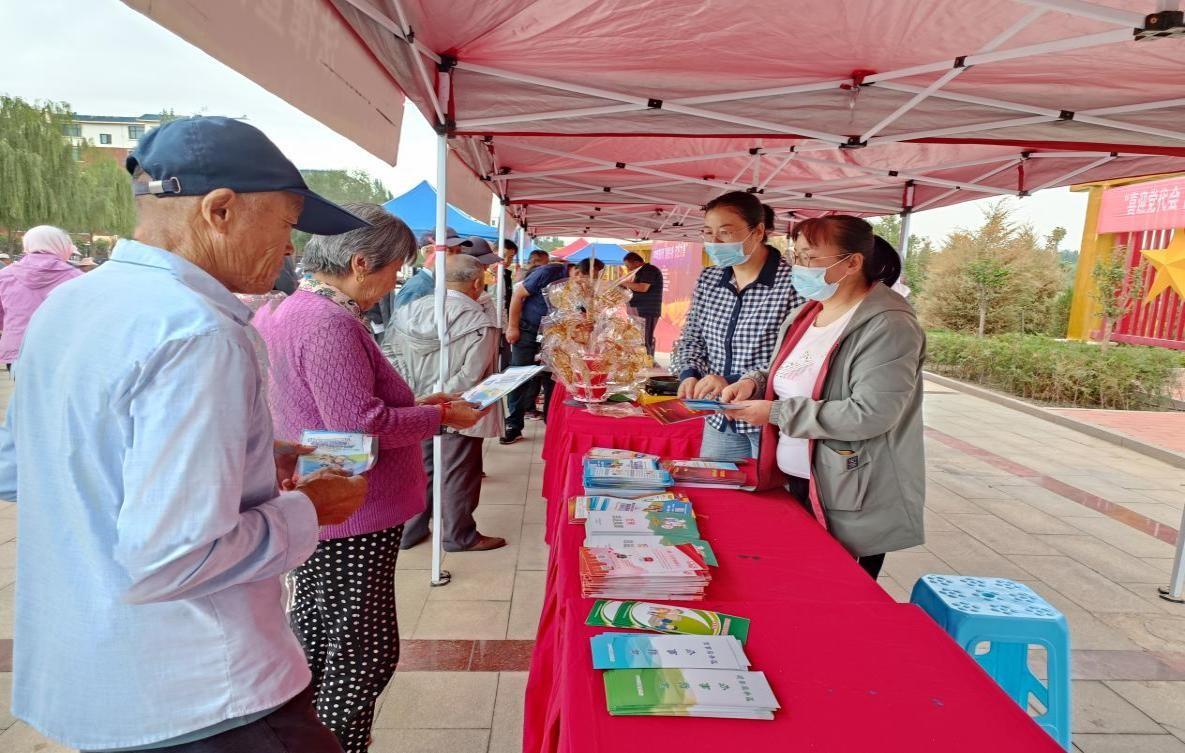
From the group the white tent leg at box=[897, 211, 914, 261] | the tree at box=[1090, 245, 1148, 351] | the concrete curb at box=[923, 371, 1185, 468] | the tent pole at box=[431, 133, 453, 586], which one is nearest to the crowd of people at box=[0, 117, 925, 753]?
the tent pole at box=[431, 133, 453, 586]

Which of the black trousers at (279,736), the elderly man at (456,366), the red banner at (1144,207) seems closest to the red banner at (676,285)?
the red banner at (1144,207)

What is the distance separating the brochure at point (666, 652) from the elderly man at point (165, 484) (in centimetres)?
47

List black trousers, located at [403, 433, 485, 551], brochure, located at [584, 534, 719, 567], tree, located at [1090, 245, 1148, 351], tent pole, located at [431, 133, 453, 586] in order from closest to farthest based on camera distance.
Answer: brochure, located at [584, 534, 719, 567] < tent pole, located at [431, 133, 453, 586] < black trousers, located at [403, 433, 485, 551] < tree, located at [1090, 245, 1148, 351]

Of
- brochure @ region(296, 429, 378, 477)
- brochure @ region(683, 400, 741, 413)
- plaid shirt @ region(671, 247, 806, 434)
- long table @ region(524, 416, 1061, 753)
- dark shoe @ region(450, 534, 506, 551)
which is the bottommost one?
dark shoe @ region(450, 534, 506, 551)

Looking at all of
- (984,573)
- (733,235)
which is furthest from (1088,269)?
(733,235)

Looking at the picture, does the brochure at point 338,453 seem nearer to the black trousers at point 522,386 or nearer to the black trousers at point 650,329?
the black trousers at point 522,386

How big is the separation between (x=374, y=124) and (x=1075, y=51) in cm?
263

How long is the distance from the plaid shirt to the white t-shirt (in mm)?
469

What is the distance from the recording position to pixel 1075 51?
244cm

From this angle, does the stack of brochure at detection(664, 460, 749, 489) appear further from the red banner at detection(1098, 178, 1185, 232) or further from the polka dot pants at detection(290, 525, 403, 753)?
the red banner at detection(1098, 178, 1185, 232)

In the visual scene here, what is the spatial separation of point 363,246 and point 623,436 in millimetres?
1388

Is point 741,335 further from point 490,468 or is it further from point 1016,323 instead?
point 1016,323

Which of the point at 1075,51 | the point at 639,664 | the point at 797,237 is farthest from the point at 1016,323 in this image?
the point at 639,664

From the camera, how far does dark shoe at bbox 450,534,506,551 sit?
145 inches
